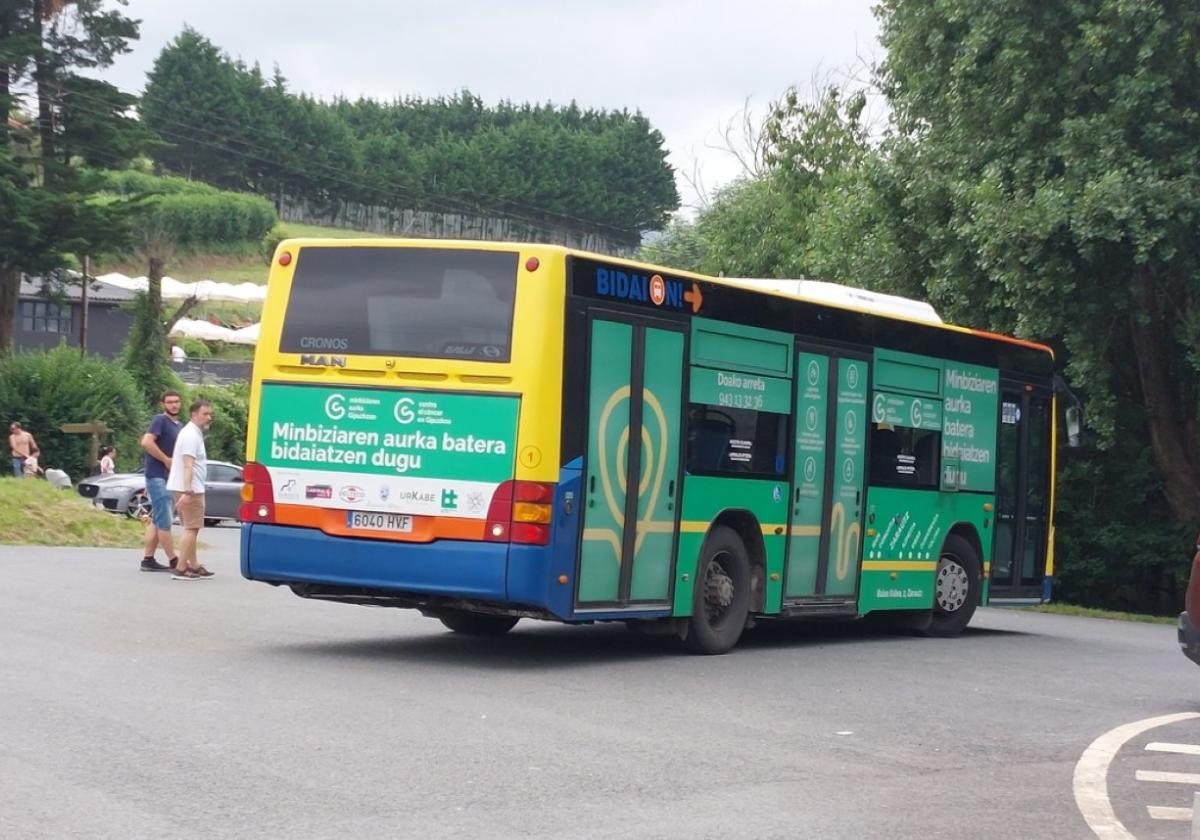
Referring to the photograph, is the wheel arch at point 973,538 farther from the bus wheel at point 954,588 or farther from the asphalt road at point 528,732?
the asphalt road at point 528,732

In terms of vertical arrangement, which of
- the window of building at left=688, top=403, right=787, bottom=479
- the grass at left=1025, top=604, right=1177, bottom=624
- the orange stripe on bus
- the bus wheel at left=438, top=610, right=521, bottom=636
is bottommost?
the grass at left=1025, top=604, right=1177, bottom=624

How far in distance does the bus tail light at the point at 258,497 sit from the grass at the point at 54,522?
11423mm

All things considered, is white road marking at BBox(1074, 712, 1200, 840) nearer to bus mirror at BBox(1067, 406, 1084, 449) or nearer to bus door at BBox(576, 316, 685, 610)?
bus door at BBox(576, 316, 685, 610)

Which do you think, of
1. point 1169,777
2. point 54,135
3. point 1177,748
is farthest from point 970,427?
point 54,135

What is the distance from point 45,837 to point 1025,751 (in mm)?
5441

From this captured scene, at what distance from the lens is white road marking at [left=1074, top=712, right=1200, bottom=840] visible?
Answer: 301 inches

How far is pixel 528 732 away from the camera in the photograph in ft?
30.4

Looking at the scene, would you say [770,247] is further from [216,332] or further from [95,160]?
[216,332]

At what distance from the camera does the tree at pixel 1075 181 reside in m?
23.4

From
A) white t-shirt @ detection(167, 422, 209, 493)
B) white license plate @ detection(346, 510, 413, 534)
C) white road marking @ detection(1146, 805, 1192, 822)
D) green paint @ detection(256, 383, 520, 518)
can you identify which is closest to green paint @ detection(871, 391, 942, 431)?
green paint @ detection(256, 383, 520, 518)

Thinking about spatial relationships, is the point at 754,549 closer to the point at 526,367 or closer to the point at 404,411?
the point at 526,367

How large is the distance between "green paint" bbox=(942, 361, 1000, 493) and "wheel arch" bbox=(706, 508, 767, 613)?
3391 mm

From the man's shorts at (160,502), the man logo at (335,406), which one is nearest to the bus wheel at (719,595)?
the man logo at (335,406)

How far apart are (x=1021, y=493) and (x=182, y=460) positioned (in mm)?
8562
